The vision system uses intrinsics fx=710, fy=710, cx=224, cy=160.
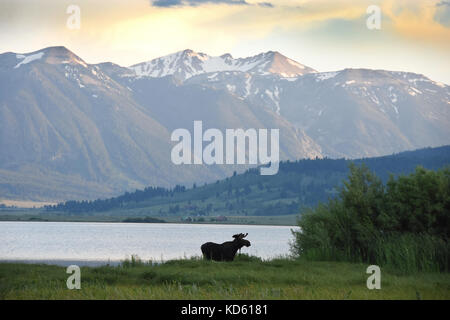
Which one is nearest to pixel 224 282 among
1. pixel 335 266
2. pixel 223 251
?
pixel 335 266

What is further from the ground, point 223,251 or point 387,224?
point 387,224

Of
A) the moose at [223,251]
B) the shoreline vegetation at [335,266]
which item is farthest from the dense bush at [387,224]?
the moose at [223,251]

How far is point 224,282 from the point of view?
32.1 metres

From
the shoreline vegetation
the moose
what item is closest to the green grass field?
the shoreline vegetation

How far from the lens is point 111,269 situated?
123 feet

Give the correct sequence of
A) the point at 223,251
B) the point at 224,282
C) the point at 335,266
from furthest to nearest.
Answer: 1. the point at 223,251
2. the point at 335,266
3. the point at 224,282

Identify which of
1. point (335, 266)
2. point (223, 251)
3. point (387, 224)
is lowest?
point (335, 266)

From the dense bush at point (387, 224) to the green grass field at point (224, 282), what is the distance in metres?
3.53

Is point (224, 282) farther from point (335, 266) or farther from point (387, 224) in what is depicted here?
point (387, 224)

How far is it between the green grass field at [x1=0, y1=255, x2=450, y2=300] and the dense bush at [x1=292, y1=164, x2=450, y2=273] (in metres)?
3.53

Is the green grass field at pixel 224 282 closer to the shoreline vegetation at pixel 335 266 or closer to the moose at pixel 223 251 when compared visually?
the shoreline vegetation at pixel 335 266

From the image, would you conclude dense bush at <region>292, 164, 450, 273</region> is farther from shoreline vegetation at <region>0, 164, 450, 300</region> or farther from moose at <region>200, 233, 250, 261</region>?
moose at <region>200, 233, 250, 261</region>

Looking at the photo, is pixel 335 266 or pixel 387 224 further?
pixel 387 224

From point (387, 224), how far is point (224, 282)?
16.4 metres
